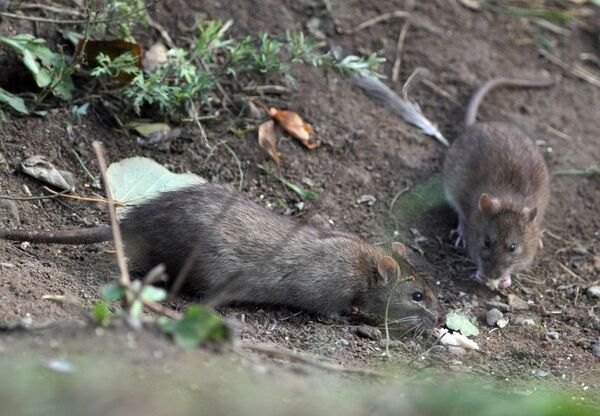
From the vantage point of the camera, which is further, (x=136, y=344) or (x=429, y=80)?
(x=429, y=80)

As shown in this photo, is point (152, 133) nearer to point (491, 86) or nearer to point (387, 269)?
point (387, 269)

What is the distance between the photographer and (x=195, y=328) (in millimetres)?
3682

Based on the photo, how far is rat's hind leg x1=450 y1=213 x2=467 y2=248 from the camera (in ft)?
23.7

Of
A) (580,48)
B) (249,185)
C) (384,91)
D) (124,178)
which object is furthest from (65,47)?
(580,48)

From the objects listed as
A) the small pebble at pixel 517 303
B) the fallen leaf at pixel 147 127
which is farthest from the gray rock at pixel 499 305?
the fallen leaf at pixel 147 127

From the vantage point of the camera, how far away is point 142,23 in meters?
6.98

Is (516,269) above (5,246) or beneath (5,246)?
beneath

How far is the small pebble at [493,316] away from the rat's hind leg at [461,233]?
1089 millimetres

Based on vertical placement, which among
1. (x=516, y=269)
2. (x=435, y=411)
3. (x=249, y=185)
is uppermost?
(x=435, y=411)

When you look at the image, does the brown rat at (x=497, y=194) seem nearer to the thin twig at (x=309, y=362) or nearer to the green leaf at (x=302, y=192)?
the green leaf at (x=302, y=192)

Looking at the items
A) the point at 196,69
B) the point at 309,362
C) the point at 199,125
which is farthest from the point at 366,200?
the point at 309,362

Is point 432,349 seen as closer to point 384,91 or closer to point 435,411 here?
point 435,411

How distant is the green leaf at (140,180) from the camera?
595 cm

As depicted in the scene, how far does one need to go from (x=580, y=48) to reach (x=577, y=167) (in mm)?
2067
